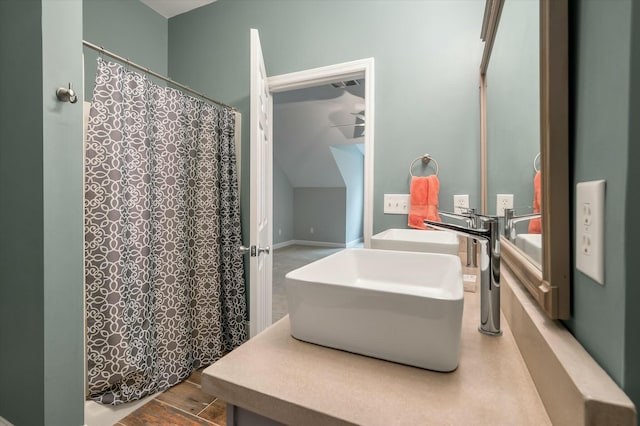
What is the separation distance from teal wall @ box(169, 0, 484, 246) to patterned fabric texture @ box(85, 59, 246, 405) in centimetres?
75

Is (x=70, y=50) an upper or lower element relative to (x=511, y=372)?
upper

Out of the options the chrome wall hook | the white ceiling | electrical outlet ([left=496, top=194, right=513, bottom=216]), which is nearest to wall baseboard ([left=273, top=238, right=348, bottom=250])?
the white ceiling

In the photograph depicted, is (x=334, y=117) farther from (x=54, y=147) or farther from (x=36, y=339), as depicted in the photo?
(x=36, y=339)

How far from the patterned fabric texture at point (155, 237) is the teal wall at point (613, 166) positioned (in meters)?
1.77

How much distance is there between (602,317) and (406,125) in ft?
5.39

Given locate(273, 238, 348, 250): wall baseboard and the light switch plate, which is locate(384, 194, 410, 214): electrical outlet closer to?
the light switch plate

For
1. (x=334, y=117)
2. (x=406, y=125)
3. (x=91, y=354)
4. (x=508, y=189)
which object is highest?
(x=334, y=117)

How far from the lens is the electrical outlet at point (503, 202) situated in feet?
3.10

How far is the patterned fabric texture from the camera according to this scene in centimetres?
149

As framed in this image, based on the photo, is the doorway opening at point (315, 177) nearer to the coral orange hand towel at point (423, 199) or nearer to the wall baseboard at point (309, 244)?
the wall baseboard at point (309, 244)

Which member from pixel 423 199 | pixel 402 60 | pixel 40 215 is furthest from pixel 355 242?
pixel 40 215

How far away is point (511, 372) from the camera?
55 cm

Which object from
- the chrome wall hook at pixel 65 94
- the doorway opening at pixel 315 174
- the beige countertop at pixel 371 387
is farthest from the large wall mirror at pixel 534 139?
the doorway opening at pixel 315 174

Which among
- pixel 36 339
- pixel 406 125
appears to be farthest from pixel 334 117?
pixel 36 339
